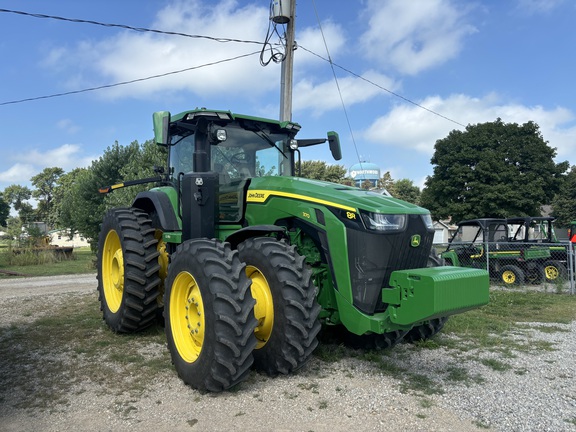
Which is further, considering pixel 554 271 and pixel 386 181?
pixel 386 181

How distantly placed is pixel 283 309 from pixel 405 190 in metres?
58.6

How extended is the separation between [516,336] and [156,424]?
17.1ft

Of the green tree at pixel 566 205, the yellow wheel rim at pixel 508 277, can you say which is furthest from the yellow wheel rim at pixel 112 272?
the green tree at pixel 566 205

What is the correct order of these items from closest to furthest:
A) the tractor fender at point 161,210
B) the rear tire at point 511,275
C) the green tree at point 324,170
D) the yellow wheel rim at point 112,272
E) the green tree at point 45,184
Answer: the tractor fender at point 161,210
the yellow wheel rim at point 112,272
the rear tire at point 511,275
the green tree at point 324,170
the green tree at point 45,184

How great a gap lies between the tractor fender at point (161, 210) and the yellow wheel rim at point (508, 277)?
10.9m

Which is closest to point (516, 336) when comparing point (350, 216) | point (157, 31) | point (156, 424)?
point (350, 216)

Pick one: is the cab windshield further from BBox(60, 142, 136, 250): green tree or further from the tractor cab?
BBox(60, 142, 136, 250): green tree

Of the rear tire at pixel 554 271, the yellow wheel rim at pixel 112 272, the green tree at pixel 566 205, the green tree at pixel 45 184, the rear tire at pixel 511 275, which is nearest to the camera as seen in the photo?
the yellow wheel rim at pixel 112 272

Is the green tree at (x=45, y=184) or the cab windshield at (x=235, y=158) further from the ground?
the green tree at (x=45, y=184)

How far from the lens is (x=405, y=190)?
199 ft

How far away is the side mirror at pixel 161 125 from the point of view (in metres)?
5.37

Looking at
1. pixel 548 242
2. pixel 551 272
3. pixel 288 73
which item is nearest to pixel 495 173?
Result: pixel 548 242

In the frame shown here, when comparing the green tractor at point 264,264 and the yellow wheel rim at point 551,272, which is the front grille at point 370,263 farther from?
the yellow wheel rim at point 551,272

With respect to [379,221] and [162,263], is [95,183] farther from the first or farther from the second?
[379,221]
